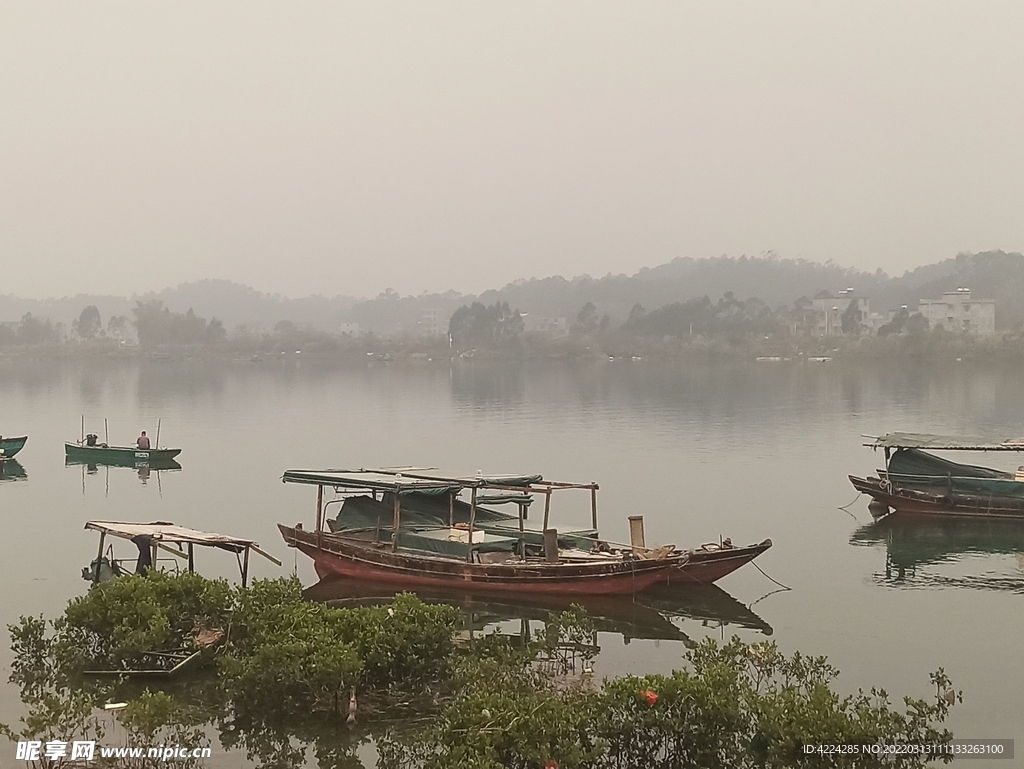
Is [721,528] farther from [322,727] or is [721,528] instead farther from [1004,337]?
[1004,337]

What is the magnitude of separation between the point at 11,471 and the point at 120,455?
184 inches

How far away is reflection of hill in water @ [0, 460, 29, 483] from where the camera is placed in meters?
44.2

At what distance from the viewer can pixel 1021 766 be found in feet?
45.6

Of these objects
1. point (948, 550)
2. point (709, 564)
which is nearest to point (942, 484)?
point (948, 550)

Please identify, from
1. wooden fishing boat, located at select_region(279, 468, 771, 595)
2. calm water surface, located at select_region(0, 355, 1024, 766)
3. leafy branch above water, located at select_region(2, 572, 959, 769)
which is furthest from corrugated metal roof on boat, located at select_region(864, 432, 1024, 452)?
leafy branch above water, located at select_region(2, 572, 959, 769)

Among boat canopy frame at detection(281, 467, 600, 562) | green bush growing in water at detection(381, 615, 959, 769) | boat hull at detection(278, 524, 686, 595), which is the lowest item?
boat hull at detection(278, 524, 686, 595)

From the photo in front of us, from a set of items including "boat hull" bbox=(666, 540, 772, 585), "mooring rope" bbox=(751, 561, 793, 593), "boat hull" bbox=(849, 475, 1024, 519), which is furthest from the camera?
"boat hull" bbox=(849, 475, 1024, 519)

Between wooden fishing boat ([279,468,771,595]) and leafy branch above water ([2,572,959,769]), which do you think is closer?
leafy branch above water ([2,572,959,769])

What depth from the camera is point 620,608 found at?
824 inches

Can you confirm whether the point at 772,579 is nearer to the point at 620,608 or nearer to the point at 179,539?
the point at 620,608

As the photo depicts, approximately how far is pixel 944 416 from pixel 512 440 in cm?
2782

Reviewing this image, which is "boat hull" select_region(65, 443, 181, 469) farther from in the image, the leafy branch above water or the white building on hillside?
the white building on hillside

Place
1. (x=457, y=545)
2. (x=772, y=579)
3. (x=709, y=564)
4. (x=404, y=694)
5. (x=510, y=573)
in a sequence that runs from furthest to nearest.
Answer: (x=772, y=579), (x=457, y=545), (x=709, y=564), (x=510, y=573), (x=404, y=694)

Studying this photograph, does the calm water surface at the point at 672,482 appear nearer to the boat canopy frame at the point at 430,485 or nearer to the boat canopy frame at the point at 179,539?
the boat canopy frame at the point at 430,485
